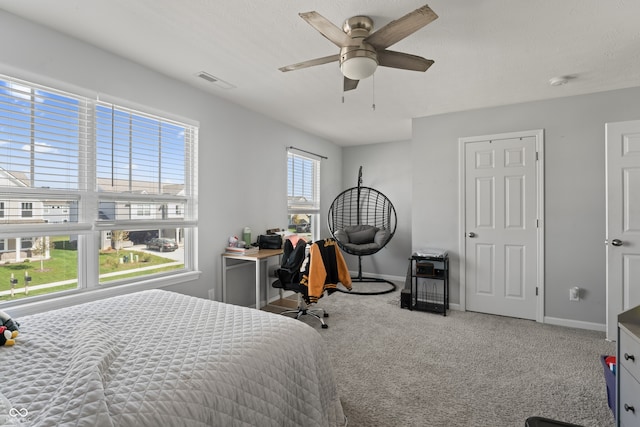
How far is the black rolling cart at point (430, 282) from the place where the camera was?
377 cm

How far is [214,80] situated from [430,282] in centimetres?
349

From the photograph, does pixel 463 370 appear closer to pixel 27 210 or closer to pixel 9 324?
pixel 9 324

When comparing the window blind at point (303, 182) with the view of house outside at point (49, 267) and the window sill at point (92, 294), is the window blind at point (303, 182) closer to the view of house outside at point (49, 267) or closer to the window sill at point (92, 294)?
the window sill at point (92, 294)

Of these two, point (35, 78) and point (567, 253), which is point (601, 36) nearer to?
point (567, 253)

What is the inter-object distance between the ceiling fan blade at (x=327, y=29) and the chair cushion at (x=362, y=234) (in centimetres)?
360

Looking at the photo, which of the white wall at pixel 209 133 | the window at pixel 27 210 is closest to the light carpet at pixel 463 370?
the white wall at pixel 209 133

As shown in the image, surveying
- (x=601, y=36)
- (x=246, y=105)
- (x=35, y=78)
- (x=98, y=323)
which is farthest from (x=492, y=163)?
(x=35, y=78)

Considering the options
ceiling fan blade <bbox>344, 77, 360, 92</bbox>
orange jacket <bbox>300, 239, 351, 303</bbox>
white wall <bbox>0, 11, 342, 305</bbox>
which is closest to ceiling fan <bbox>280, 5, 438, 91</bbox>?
ceiling fan blade <bbox>344, 77, 360, 92</bbox>

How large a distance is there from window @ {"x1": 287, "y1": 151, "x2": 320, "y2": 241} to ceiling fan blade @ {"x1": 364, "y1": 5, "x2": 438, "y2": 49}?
9.39 ft

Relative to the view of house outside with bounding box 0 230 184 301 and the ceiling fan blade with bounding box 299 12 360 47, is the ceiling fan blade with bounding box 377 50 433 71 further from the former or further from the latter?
the view of house outside with bounding box 0 230 184 301

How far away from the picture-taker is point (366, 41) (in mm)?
1874

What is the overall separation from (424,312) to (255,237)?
231 centimetres

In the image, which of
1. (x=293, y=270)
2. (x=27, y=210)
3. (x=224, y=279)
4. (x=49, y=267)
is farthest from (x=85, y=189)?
(x=293, y=270)

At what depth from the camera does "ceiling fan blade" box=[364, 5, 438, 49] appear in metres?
1.56
